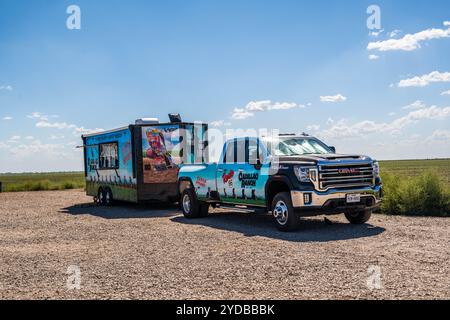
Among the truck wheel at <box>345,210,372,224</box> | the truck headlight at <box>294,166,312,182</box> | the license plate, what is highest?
the truck headlight at <box>294,166,312,182</box>

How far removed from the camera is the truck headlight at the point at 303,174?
10.3 meters

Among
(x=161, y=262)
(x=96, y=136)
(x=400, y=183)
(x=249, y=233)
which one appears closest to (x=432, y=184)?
(x=400, y=183)

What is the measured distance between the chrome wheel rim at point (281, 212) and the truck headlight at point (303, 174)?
73cm

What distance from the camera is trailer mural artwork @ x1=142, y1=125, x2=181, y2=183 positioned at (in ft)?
56.1

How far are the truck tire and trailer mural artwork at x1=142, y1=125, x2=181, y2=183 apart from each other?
268 centimetres

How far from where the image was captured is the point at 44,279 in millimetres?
7188

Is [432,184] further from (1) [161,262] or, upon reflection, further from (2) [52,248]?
(2) [52,248]

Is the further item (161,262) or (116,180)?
(116,180)

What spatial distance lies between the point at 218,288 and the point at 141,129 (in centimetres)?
1150

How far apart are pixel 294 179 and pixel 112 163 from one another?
416 inches

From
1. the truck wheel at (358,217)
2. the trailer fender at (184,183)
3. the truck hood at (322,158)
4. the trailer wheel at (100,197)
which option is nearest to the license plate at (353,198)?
the truck hood at (322,158)

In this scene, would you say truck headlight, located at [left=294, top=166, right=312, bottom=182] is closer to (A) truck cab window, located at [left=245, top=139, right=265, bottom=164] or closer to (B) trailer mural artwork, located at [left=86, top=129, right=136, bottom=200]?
(A) truck cab window, located at [left=245, top=139, right=265, bottom=164]

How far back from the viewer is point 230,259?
8070 mm

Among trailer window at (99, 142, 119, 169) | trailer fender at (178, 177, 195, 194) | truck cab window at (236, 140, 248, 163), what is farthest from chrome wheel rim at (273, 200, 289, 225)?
trailer window at (99, 142, 119, 169)
